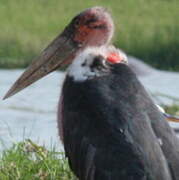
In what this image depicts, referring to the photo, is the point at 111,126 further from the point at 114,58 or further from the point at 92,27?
the point at 92,27

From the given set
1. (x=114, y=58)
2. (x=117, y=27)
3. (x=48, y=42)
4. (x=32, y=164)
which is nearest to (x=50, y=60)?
(x=114, y=58)

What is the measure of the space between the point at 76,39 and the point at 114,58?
0.35 metres

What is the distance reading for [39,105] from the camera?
804 centimetres

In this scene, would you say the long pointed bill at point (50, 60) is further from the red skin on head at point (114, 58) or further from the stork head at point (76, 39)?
the red skin on head at point (114, 58)

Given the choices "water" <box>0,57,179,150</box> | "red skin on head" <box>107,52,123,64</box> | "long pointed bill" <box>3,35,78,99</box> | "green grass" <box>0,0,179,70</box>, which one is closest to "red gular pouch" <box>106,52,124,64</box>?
"red skin on head" <box>107,52,123,64</box>

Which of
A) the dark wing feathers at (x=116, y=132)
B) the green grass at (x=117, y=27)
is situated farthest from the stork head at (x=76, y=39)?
the green grass at (x=117, y=27)

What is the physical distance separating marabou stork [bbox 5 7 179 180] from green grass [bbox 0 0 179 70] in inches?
257

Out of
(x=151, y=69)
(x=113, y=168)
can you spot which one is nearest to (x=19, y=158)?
(x=113, y=168)

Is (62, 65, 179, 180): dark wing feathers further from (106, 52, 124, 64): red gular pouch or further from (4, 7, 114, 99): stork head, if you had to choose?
(4, 7, 114, 99): stork head

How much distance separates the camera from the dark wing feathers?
4094 mm

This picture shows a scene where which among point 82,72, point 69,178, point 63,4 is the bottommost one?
point 63,4

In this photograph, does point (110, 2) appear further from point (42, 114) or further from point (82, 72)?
point (82, 72)

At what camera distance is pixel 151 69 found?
33.5 ft

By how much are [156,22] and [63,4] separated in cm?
187
